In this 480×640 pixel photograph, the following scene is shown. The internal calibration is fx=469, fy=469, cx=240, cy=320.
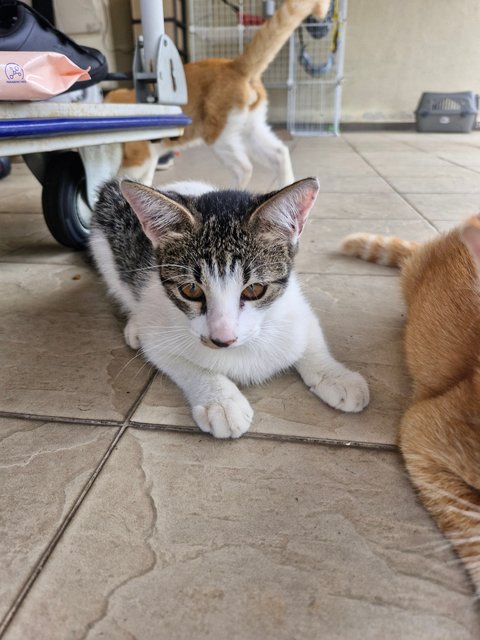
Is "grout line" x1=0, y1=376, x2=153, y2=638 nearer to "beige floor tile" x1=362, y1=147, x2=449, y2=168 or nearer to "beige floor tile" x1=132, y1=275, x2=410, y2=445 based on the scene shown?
"beige floor tile" x1=132, y1=275, x2=410, y2=445

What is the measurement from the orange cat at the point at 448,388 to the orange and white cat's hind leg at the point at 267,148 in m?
1.94

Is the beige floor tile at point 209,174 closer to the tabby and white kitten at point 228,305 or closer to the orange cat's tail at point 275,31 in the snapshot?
the orange cat's tail at point 275,31

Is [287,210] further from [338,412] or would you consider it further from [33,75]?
[33,75]

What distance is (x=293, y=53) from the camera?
6.22 metres

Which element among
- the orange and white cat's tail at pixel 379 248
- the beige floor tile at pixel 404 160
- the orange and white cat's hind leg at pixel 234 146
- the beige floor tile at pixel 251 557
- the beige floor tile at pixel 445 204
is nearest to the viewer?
the beige floor tile at pixel 251 557

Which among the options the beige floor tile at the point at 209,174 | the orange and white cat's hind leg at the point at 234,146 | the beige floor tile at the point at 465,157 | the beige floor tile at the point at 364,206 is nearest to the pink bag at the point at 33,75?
the beige floor tile at the point at 364,206

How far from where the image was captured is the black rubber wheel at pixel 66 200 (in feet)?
6.32

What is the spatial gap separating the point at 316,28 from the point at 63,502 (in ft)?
22.2

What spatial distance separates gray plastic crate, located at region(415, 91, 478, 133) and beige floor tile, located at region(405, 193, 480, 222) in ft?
14.9

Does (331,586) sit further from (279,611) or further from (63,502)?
(63,502)

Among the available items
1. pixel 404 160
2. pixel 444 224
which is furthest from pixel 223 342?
pixel 404 160

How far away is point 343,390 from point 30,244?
67.4 inches

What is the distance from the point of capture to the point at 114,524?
795mm

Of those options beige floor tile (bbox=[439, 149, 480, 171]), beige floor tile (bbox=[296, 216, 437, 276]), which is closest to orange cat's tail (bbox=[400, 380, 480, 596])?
beige floor tile (bbox=[296, 216, 437, 276])
